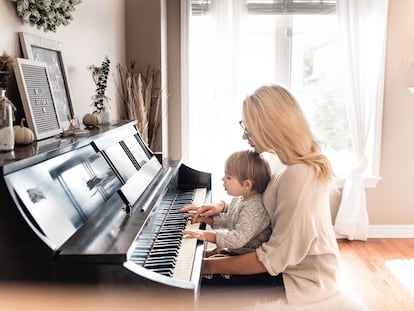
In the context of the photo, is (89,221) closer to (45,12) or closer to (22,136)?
(22,136)

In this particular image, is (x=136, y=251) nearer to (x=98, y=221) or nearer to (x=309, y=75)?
(x=98, y=221)

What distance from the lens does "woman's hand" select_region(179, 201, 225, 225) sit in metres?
2.04

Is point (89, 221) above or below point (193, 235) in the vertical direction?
above

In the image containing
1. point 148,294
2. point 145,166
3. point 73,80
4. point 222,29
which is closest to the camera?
point 148,294

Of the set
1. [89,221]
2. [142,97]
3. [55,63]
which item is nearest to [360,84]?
[142,97]

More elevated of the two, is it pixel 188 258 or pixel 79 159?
pixel 79 159

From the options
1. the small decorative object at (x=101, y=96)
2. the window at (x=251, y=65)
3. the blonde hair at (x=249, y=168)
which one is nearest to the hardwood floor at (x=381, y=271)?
the window at (x=251, y=65)

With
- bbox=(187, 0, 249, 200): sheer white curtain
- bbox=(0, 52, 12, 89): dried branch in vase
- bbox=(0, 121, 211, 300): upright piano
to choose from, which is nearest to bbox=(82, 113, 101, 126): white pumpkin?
bbox=(0, 121, 211, 300): upright piano

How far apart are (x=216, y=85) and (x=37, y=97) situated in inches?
97.7

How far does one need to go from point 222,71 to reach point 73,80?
6.12 feet

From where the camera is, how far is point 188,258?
1584mm

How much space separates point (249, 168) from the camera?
189 centimetres

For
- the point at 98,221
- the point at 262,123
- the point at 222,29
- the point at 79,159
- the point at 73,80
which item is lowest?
the point at 98,221

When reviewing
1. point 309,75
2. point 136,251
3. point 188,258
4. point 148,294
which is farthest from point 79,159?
point 309,75
